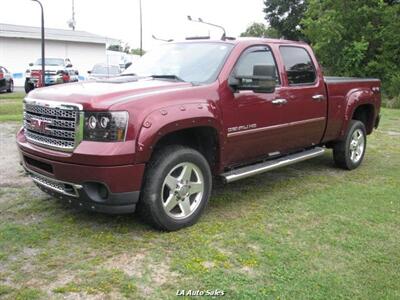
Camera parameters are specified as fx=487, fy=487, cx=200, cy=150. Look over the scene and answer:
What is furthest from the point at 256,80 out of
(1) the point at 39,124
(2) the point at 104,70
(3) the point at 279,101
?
(2) the point at 104,70

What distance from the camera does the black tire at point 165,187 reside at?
4.36 meters

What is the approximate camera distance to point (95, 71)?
2420 centimetres

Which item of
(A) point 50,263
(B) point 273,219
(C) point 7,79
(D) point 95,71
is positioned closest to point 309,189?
(B) point 273,219

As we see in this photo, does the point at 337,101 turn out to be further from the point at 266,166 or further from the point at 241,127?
the point at 241,127

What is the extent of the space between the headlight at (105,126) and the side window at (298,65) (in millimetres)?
2689

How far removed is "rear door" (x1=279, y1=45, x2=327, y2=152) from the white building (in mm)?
33073

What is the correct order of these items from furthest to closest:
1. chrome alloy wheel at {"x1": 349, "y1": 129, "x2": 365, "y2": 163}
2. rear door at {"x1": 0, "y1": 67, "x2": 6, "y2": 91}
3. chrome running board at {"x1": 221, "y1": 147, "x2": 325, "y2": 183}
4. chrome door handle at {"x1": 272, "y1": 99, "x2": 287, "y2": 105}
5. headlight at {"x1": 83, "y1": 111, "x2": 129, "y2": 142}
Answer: rear door at {"x1": 0, "y1": 67, "x2": 6, "y2": 91}, chrome alloy wheel at {"x1": 349, "y1": 129, "x2": 365, "y2": 163}, chrome door handle at {"x1": 272, "y1": 99, "x2": 287, "y2": 105}, chrome running board at {"x1": 221, "y1": 147, "x2": 325, "y2": 183}, headlight at {"x1": 83, "y1": 111, "x2": 129, "y2": 142}

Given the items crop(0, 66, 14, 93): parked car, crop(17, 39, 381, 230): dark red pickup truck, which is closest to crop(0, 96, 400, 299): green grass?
crop(17, 39, 381, 230): dark red pickup truck

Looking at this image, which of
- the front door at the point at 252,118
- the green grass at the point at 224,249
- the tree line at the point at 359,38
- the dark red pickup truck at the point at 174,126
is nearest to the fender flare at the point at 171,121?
the dark red pickup truck at the point at 174,126

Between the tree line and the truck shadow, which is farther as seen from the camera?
the tree line

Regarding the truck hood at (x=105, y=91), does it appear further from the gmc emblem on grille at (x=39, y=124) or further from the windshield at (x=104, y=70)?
the windshield at (x=104, y=70)

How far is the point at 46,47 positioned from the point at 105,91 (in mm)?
37675

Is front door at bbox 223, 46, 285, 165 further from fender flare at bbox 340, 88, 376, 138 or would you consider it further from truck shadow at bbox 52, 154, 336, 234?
fender flare at bbox 340, 88, 376, 138

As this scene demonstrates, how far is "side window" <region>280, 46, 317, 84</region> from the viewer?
6.11m
